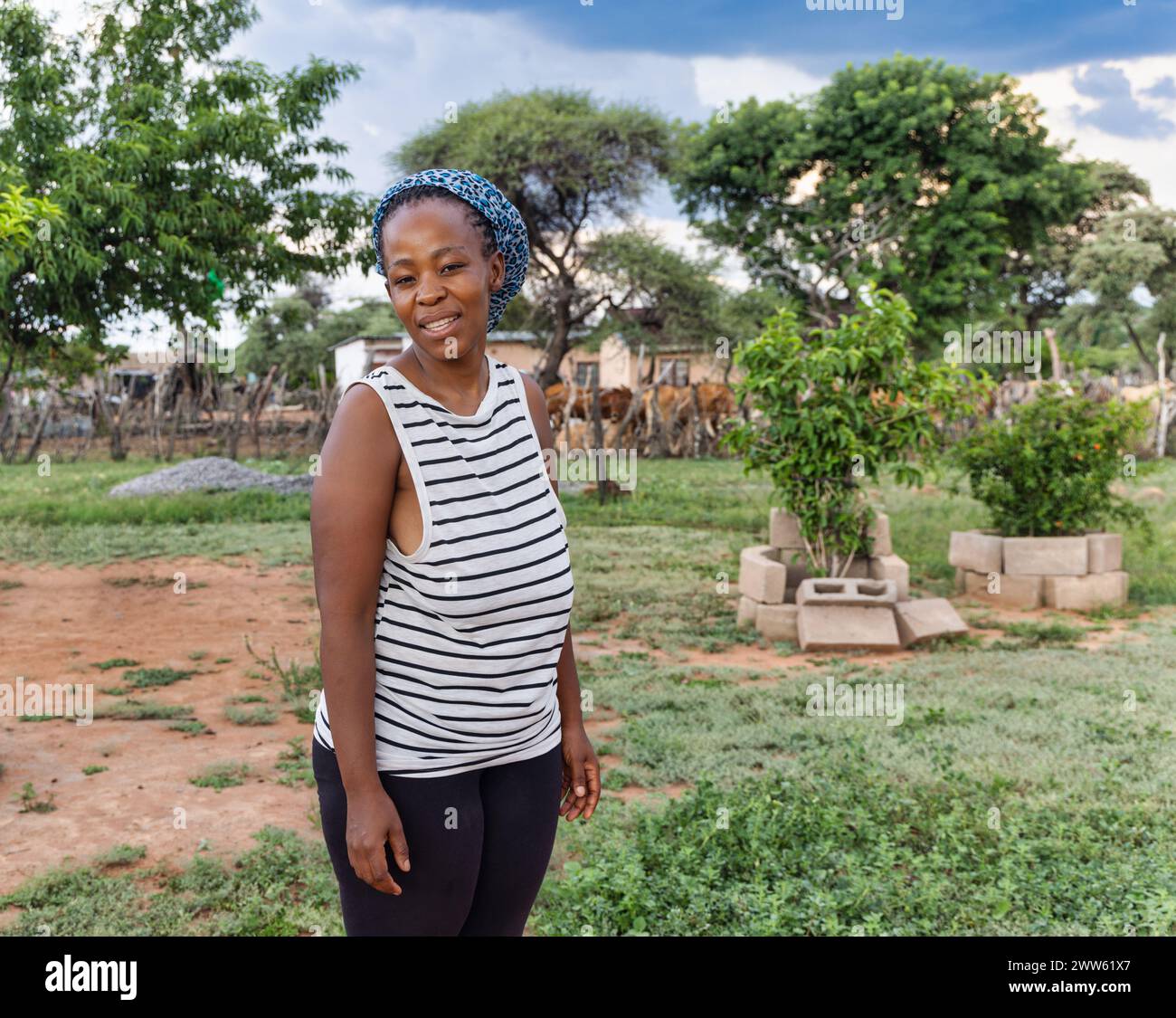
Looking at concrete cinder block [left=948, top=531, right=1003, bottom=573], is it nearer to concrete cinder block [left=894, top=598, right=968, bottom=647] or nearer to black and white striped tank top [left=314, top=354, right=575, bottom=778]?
concrete cinder block [left=894, top=598, right=968, bottom=647]

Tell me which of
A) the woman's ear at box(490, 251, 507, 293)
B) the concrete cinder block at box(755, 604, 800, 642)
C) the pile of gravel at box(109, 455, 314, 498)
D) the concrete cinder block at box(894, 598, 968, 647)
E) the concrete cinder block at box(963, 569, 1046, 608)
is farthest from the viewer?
the pile of gravel at box(109, 455, 314, 498)

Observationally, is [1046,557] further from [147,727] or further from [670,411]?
[670,411]

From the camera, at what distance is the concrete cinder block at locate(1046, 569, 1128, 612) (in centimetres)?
813

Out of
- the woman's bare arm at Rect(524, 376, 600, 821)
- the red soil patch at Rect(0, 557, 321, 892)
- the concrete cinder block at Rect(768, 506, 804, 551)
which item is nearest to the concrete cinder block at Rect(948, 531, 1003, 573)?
the concrete cinder block at Rect(768, 506, 804, 551)

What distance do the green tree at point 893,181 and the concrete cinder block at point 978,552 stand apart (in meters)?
11.5

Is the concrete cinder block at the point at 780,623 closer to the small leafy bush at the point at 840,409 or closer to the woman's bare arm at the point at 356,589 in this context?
the small leafy bush at the point at 840,409

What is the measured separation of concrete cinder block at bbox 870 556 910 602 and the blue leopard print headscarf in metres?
5.95

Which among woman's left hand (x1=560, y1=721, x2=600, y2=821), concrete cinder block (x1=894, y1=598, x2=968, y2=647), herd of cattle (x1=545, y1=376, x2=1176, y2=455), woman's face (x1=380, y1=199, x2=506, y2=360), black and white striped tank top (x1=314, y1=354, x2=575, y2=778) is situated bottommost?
concrete cinder block (x1=894, y1=598, x2=968, y2=647)

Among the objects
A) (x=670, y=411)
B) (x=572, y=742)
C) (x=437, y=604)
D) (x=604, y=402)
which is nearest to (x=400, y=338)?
(x=604, y=402)

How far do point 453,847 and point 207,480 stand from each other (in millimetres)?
14175

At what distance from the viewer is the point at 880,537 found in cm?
786

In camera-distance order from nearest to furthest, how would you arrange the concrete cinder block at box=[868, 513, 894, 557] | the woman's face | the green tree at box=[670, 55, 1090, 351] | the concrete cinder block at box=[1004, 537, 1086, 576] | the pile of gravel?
the woman's face
the concrete cinder block at box=[868, 513, 894, 557]
the concrete cinder block at box=[1004, 537, 1086, 576]
the pile of gravel
the green tree at box=[670, 55, 1090, 351]

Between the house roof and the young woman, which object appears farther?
the house roof
